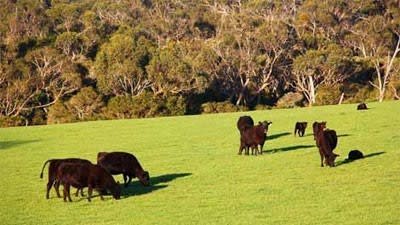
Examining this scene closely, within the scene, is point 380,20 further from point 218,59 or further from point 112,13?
point 112,13

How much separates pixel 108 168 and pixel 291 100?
42961mm

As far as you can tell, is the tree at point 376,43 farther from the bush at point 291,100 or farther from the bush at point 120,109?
the bush at point 120,109

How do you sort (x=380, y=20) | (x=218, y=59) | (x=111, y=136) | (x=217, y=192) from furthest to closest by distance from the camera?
(x=380, y=20) → (x=218, y=59) → (x=111, y=136) → (x=217, y=192)

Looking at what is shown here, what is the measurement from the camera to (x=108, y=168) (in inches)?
629

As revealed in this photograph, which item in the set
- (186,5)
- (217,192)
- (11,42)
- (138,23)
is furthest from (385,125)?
(186,5)

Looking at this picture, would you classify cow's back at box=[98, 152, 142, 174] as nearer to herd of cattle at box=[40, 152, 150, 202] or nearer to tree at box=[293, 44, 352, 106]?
herd of cattle at box=[40, 152, 150, 202]

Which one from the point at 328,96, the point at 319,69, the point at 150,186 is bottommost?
the point at 328,96

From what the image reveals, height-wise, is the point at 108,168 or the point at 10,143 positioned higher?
the point at 108,168

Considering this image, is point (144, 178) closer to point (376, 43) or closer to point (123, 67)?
point (123, 67)

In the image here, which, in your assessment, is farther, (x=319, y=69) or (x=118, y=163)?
(x=319, y=69)

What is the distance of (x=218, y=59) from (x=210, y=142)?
3321cm

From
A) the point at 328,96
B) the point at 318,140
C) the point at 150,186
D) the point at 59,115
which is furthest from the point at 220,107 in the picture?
the point at 150,186

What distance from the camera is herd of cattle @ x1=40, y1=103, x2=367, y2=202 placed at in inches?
559

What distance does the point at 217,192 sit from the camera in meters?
15.1
